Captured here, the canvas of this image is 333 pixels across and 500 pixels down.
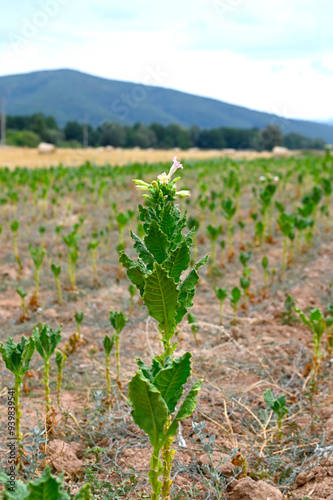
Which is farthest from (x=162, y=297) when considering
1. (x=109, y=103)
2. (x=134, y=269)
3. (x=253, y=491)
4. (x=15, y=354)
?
(x=109, y=103)

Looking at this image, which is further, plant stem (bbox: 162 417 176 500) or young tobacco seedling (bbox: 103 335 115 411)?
young tobacco seedling (bbox: 103 335 115 411)

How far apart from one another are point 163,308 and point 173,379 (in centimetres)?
28

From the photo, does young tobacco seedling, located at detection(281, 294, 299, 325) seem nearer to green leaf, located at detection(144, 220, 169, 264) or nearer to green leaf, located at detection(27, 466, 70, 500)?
green leaf, located at detection(144, 220, 169, 264)

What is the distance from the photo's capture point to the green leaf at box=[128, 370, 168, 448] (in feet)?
4.58

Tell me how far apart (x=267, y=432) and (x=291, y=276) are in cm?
287

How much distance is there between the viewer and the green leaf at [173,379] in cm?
144

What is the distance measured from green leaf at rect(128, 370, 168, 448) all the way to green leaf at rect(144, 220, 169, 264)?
1.66 ft

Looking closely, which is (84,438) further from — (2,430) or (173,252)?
(173,252)

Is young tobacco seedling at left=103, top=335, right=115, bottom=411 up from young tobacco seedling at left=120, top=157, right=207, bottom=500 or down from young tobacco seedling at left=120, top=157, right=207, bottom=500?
down

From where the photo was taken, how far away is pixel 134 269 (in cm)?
176

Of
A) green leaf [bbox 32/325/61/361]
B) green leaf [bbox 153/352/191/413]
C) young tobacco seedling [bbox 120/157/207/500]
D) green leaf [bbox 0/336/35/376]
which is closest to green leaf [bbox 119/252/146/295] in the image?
young tobacco seedling [bbox 120/157/207/500]

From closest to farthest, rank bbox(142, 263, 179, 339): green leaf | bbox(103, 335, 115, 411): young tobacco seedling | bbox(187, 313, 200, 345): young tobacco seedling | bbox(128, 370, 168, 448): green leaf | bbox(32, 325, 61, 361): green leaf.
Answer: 1. bbox(128, 370, 168, 448): green leaf
2. bbox(142, 263, 179, 339): green leaf
3. bbox(32, 325, 61, 361): green leaf
4. bbox(103, 335, 115, 411): young tobacco seedling
5. bbox(187, 313, 200, 345): young tobacco seedling

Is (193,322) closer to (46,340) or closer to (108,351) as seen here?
(108,351)

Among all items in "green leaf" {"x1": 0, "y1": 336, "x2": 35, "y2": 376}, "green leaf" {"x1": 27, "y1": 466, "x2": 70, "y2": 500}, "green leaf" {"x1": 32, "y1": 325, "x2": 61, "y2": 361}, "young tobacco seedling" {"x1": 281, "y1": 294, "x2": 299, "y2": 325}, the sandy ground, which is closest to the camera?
"green leaf" {"x1": 27, "y1": 466, "x2": 70, "y2": 500}
